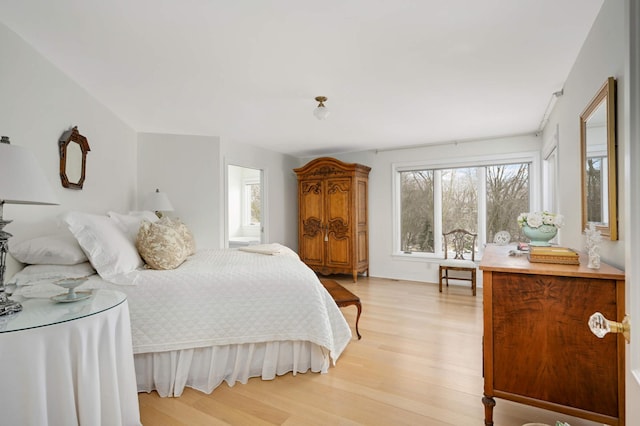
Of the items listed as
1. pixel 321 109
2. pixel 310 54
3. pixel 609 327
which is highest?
pixel 310 54

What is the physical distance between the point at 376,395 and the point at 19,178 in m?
2.10

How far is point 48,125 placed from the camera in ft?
7.37

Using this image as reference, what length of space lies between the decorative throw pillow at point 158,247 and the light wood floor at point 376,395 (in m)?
0.83

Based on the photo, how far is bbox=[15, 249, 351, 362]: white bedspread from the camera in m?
1.93

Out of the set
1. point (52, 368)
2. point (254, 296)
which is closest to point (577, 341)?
point (254, 296)

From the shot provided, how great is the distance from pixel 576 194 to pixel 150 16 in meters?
2.94

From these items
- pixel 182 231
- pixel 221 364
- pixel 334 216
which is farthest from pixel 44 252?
pixel 334 216

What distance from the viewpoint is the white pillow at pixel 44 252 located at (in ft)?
6.23

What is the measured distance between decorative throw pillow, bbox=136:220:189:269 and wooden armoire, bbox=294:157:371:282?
10.4 feet

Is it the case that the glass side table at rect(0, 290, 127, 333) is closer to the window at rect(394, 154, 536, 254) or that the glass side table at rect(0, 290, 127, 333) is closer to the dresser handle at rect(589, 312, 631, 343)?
the dresser handle at rect(589, 312, 631, 343)

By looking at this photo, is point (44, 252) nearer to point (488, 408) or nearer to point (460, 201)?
point (488, 408)

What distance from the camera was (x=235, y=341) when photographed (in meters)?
2.07

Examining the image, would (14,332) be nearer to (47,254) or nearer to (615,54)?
(47,254)

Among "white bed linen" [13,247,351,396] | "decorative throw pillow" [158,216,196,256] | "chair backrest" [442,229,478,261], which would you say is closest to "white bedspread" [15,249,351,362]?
"white bed linen" [13,247,351,396]
